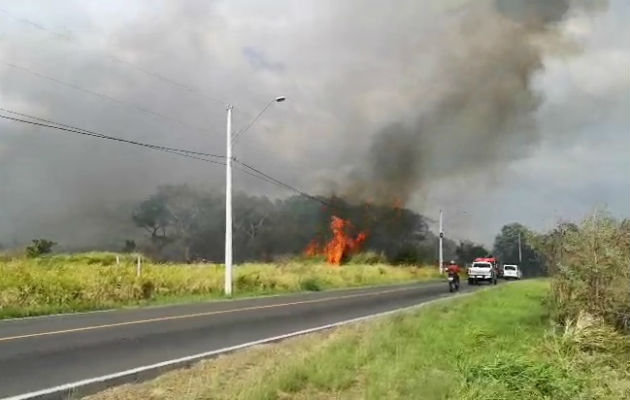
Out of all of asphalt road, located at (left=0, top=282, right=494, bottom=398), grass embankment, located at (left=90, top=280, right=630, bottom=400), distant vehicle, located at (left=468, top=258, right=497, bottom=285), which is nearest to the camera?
grass embankment, located at (left=90, top=280, right=630, bottom=400)

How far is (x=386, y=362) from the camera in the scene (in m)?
9.62

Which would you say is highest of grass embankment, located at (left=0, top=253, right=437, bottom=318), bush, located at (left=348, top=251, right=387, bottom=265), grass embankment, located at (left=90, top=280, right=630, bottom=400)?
bush, located at (left=348, top=251, right=387, bottom=265)

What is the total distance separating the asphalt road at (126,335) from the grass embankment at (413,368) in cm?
Answer: 117

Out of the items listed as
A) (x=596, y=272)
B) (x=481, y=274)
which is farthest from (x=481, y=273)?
(x=596, y=272)

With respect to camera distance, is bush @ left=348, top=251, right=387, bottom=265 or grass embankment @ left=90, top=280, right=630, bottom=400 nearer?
grass embankment @ left=90, top=280, right=630, bottom=400

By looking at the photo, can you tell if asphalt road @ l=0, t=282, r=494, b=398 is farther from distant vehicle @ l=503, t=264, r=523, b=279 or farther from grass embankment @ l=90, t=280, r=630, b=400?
distant vehicle @ l=503, t=264, r=523, b=279

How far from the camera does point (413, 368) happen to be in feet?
30.2

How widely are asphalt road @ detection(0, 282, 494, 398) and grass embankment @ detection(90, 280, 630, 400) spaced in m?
1.17

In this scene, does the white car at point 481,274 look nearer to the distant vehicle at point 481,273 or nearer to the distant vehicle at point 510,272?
the distant vehicle at point 481,273

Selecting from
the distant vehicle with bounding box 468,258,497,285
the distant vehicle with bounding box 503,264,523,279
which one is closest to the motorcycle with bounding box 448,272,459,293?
the distant vehicle with bounding box 468,258,497,285

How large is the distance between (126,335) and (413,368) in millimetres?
6538

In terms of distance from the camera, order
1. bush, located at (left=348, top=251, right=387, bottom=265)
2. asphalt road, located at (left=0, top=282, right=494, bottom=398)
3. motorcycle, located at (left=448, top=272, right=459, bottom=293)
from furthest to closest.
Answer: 1. bush, located at (left=348, top=251, right=387, bottom=265)
2. motorcycle, located at (left=448, top=272, right=459, bottom=293)
3. asphalt road, located at (left=0, top=282, right=494, bottom=398)

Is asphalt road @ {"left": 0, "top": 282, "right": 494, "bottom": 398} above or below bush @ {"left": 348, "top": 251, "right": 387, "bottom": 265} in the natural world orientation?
below

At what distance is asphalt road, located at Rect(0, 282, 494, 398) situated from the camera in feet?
29.8
